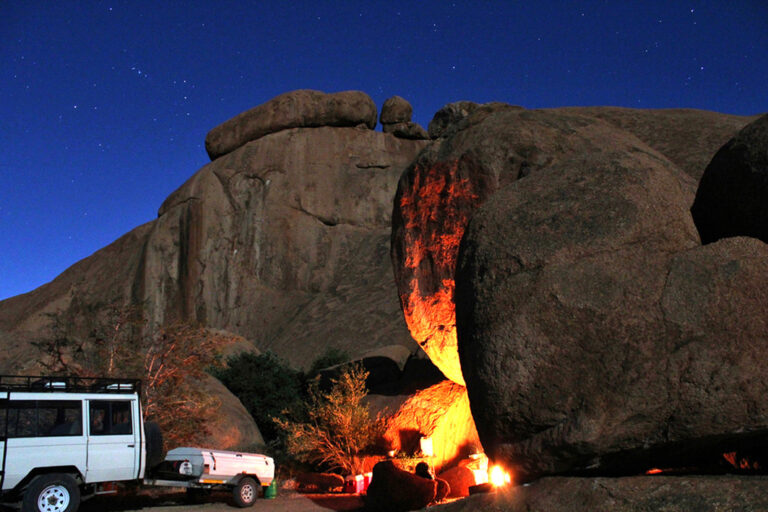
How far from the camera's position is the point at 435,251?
11.7 m

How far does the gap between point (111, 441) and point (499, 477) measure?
5.51 metres

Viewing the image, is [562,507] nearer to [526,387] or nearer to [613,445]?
[613,445]

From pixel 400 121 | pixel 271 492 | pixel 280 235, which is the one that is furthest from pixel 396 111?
pixel 271 492

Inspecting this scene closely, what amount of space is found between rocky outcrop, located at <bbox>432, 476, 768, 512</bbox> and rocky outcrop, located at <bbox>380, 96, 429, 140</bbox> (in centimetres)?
4216

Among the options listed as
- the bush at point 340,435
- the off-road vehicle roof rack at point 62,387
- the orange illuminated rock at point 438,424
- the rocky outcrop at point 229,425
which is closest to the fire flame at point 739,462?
the orange illuminated rock at point 438,424

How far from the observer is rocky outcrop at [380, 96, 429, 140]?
46.3m

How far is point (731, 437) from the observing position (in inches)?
199

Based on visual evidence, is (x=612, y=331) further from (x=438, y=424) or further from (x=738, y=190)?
(x=438, y=424)

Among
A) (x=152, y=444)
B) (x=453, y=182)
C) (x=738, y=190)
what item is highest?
(x=453, y=182)

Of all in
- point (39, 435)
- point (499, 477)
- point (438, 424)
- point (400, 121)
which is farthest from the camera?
point (400, 121)

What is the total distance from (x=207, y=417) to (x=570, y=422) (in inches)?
421

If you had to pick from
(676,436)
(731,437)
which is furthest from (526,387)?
(731,437)

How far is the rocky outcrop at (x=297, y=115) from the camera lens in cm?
4441

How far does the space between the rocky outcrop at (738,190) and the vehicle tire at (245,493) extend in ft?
25.8
